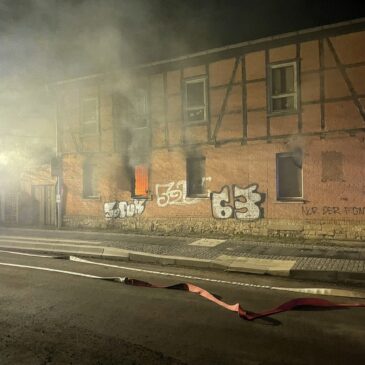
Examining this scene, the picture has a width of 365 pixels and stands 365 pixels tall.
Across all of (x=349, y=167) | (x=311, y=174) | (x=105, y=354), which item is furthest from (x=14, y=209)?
(x=105, y=354)

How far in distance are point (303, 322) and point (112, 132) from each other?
819cm

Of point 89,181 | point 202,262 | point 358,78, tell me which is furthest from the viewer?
point 89,181

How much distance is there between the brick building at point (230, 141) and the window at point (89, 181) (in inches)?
1.2

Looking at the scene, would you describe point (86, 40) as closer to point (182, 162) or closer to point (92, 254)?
point (182, 162)

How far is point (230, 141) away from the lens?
8.93 meters

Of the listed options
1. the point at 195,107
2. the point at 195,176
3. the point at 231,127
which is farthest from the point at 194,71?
the point at 195,176

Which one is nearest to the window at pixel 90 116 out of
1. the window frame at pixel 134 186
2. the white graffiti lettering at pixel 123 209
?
the window frame at pixel 134 186

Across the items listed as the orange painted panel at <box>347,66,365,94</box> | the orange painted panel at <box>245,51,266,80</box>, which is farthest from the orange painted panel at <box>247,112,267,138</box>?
the orange painted panel at <box>347,66,365,94</box>

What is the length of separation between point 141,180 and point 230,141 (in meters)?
2.70

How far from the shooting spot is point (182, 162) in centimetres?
954

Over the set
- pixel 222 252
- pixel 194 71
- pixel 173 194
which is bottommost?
pixel 222 252

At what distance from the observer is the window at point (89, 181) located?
436 inches

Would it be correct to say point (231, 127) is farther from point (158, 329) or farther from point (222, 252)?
point (158, 329)

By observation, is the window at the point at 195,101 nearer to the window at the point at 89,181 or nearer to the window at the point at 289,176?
the window at the point at 289,176
